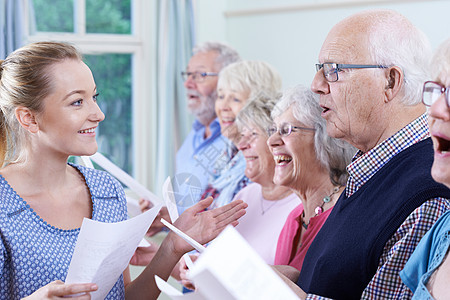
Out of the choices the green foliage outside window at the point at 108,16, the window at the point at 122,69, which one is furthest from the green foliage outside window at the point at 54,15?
the green foliage outside window at the point at 108,16

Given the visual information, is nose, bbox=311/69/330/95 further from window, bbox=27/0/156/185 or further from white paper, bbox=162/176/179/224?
window, bbox=27/0/156/185

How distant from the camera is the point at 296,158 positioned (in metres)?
1.95

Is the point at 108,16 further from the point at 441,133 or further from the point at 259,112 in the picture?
the point at 441,133

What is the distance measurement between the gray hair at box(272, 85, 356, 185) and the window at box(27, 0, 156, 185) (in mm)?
2644

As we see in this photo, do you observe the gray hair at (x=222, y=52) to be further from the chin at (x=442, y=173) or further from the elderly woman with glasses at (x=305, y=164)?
the chin at (x=442, y=173)

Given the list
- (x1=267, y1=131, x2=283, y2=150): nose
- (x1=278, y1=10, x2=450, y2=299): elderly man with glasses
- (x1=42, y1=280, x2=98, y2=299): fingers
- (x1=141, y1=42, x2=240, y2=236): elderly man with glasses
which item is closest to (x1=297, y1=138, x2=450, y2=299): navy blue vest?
(x1=278, y1=10, x2=450, y2=299): elderly man with glasses

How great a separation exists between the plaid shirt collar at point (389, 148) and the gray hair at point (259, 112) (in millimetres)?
889

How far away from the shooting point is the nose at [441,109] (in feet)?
3.26

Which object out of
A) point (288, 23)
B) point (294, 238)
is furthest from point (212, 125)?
point (294, 238)

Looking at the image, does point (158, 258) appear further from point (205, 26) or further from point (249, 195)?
point (205, 26)

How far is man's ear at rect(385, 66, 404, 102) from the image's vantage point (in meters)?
1.40

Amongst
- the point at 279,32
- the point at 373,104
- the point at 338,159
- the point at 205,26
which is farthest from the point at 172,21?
the point at 373,104

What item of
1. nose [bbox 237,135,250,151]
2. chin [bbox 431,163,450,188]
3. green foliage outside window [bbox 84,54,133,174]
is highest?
chin [bbox 431,163,450,188]

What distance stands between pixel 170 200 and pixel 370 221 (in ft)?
2.31
